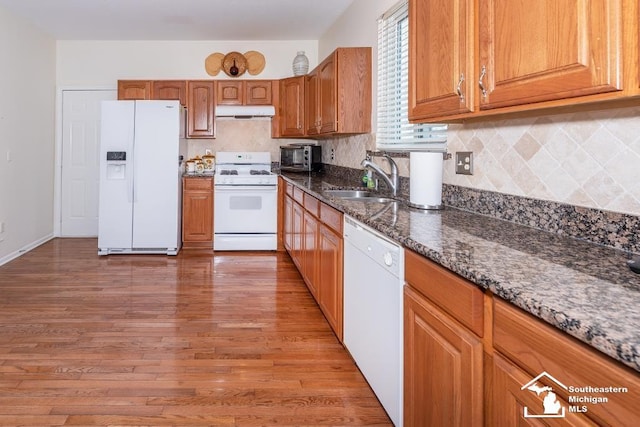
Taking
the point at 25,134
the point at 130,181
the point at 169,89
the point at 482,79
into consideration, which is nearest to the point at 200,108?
the point at 169,89

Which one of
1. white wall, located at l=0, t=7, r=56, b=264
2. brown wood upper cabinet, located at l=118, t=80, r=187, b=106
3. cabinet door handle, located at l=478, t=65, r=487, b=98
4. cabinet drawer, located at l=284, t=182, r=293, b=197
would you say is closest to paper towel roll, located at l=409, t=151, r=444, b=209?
cabinet door handle, located at l=478, t=65, r=487, b=98

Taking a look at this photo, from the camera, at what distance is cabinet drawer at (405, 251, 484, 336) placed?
1.11m

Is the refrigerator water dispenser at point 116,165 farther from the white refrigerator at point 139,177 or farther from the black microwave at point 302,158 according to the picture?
the black microwave at point 302,158

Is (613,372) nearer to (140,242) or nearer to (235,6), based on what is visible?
(235,6)

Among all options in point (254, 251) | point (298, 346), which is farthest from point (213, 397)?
point (254, 251)

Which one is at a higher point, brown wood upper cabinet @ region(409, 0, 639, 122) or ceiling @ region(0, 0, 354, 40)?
ceiling @ region(0, 0, 354, 40)

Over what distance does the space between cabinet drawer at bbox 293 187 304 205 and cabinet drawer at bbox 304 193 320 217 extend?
17cm

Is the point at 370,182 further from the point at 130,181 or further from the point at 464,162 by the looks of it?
the point at 130,181

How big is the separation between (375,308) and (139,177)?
3.96m

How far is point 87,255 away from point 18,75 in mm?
2068

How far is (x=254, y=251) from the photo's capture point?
5371 millimetres

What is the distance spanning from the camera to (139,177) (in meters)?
5.07

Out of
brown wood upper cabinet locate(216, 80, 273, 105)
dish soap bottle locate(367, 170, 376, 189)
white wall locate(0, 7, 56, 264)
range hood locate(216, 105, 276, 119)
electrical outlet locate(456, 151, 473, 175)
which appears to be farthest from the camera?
brown wood upper cabinet locate(216, 80, 273, 105)

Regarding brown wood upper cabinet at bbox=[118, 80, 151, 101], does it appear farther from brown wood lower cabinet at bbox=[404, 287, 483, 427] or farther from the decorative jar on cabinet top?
brown wood lower cabinet at bbox=[404, 287, 483, 427]
